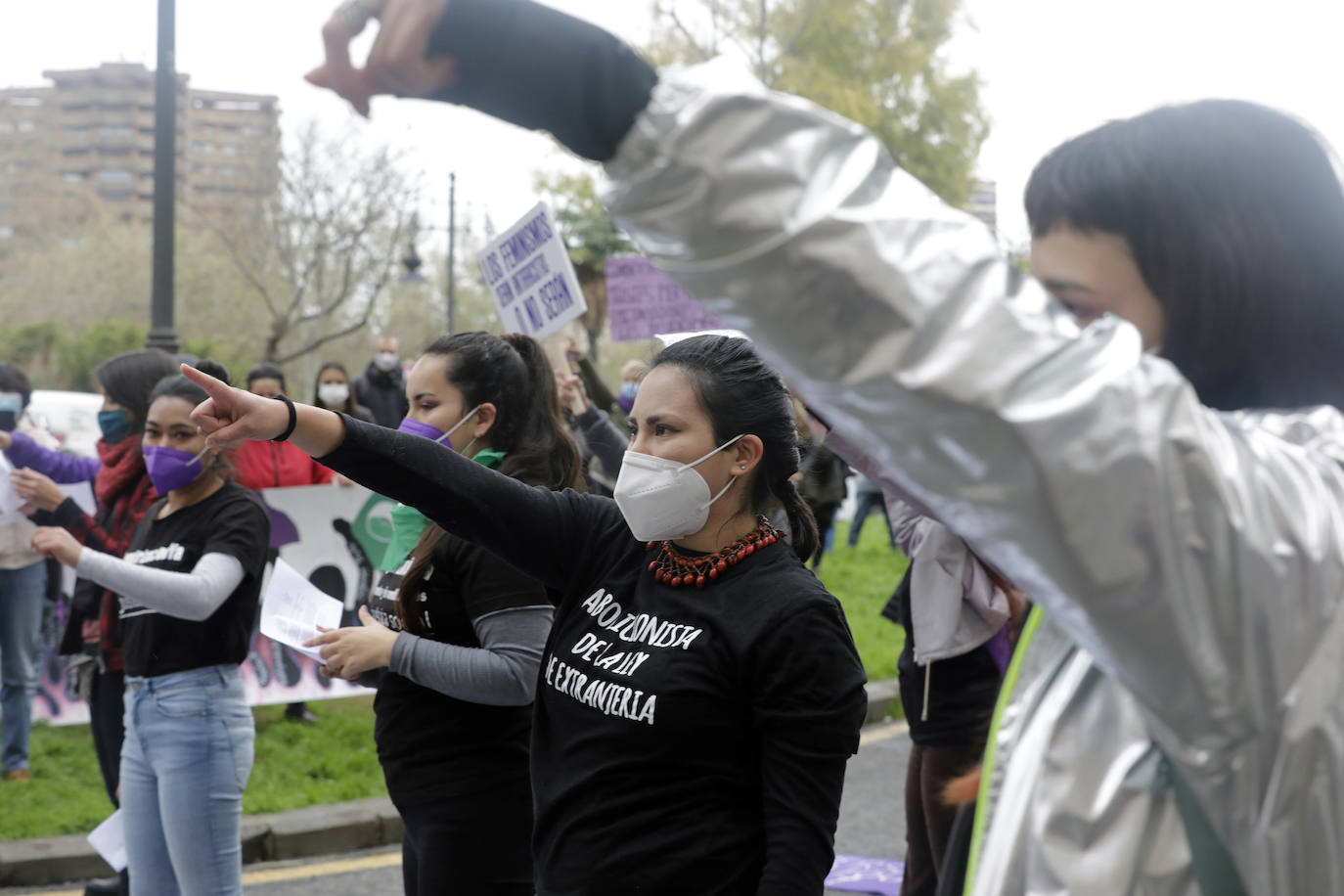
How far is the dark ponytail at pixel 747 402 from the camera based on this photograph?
2.69 m

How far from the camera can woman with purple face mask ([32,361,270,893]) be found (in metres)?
3.79

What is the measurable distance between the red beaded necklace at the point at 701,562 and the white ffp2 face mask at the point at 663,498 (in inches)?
1.8

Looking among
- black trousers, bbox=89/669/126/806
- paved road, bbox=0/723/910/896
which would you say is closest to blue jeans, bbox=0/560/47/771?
paved road, bbox=0/723/910/896

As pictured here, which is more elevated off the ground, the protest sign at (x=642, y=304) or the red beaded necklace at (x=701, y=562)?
the red beaded necklace at (x=701, y=562)

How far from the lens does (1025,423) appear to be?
0.77 m

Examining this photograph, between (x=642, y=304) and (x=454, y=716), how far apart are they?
647 centimetres

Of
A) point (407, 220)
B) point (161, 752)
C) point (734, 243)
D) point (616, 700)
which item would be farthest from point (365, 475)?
point (407, 220)

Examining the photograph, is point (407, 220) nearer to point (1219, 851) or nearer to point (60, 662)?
point (60, 662)

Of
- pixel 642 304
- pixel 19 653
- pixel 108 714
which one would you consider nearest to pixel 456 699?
pixel 108 714

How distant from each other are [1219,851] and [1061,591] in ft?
0.83

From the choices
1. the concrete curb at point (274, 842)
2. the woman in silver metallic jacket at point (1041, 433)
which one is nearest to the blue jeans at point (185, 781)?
the concrete curb at point (274, 842)

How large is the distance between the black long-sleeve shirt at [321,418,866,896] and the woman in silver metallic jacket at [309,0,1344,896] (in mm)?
1308

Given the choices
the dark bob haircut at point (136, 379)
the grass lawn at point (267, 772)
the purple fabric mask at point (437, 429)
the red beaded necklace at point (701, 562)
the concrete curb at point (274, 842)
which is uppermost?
the red beaded necklace at point (701, 562)

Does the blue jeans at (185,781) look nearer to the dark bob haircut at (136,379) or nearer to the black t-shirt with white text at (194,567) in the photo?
the black t-shirt with white text at (194,567)
